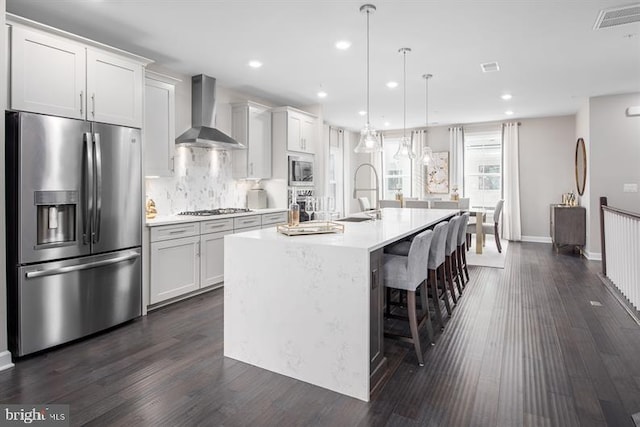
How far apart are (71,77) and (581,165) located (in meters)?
8.06

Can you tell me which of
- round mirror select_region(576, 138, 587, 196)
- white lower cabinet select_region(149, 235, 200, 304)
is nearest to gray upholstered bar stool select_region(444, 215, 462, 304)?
white lower cabinet select_region(149, 235, 200, 304)

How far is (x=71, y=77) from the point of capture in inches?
122

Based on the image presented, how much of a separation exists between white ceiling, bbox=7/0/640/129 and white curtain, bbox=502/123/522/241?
2.35 metres

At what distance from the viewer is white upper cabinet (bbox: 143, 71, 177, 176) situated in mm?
4043

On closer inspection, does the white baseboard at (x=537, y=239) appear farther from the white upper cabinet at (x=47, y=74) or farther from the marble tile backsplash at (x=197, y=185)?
the white upper cabinet at (x=47, y=74)

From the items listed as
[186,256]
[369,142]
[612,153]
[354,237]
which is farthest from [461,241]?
[612,153]

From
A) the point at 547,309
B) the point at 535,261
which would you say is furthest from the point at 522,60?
the point at 535,261

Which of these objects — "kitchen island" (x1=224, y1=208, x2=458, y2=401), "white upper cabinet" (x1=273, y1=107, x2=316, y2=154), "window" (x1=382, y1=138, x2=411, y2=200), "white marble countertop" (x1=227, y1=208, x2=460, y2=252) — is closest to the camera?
"kitchen island" (x1=224, y1=208, x2=458, y2=401)

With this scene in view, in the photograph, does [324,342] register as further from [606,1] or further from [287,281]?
[606,1]

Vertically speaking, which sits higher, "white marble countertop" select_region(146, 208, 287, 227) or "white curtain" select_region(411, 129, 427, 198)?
"white curtain" select_region(411, 129, 427, 198)

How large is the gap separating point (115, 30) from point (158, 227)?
6.15 feet

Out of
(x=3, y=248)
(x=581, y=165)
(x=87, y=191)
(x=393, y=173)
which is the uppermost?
(x=393, y=173)

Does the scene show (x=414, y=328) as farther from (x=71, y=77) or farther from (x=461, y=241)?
(x=71, y=77)

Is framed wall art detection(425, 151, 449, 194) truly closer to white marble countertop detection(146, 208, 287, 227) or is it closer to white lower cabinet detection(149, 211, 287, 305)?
white marble countertop detection(146, 208, 287, 227)
